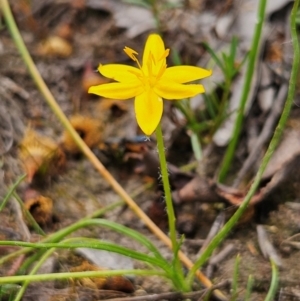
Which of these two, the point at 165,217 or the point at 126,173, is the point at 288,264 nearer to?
the point at 165,217

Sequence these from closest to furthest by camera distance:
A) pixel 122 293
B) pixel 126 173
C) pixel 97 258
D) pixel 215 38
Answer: pixel 122 293 → pixel 97 258 → pixel 126 173 → pixel 215 38

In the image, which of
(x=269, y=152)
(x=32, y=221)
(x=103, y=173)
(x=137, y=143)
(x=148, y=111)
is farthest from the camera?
(x=137, y=143)

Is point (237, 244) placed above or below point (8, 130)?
below

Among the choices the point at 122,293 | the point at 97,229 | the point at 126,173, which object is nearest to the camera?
the point at 122,293

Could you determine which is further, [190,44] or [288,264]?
[190,44]

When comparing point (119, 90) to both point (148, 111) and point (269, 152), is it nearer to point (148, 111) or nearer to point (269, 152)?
point (148, 111)

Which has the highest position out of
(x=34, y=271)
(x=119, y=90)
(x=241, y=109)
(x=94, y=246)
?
(x=119, y=90)

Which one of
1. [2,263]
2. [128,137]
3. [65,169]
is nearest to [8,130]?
[65,169]

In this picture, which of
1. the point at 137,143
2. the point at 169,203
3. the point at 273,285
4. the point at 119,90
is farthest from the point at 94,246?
the point at 137,143
